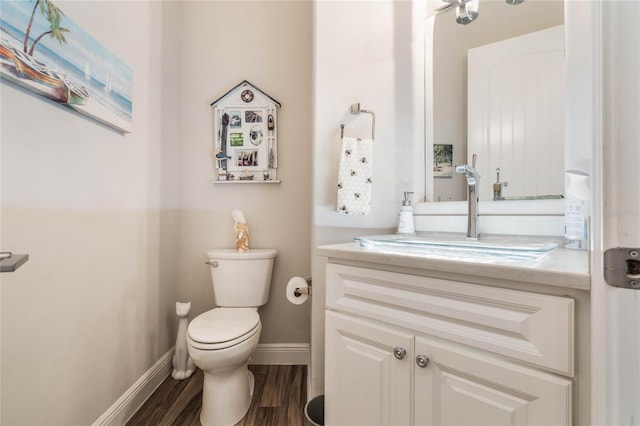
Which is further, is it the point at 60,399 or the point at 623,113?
the point at 60,399

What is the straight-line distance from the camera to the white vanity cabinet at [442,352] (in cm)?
50

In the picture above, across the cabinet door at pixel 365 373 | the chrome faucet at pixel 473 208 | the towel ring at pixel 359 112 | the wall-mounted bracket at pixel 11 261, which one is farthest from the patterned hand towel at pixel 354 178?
the wall-mounted bracket at pixel 11 261

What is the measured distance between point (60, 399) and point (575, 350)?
4.78 ft

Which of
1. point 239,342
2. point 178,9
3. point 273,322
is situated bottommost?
point 273,322

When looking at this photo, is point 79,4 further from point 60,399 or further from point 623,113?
point 623,113

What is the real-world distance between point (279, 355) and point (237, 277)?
62 centimetres

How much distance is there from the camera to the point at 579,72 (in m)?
0.71

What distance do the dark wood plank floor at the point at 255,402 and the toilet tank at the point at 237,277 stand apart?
1.46ft

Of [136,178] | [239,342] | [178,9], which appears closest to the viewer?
[239,342]

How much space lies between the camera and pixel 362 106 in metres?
1.28

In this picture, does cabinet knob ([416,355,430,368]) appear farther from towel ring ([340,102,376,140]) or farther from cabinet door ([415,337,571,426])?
towel ring ([340,102,376,140])

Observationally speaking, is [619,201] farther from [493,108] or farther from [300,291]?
[300,291]

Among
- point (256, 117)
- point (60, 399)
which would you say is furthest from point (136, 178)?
point (60, 399)

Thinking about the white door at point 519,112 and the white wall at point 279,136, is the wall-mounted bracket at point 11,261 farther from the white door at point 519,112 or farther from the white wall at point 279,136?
the white door at point 519,112
